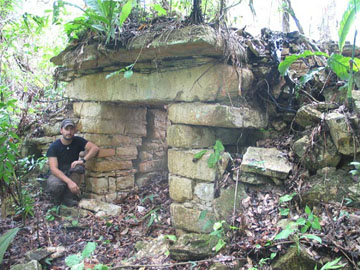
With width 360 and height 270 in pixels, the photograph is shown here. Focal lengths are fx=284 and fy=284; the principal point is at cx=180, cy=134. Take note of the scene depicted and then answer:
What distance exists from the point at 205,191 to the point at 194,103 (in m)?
0.95

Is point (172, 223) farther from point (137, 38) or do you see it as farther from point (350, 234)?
point (137, 38)

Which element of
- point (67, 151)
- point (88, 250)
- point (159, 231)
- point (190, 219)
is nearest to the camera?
point (88, 250)

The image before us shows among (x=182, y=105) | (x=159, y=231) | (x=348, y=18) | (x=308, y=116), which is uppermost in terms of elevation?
(x=348, y=18)

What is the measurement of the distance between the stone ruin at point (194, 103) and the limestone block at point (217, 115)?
0.03 feet

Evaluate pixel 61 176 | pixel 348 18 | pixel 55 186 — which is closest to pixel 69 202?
pixel 55 186

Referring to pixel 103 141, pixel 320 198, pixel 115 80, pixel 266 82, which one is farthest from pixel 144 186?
pixel 320 198

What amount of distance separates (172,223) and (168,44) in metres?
2.00

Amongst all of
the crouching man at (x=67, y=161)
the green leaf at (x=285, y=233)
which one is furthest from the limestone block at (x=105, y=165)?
the green leaf at (x=285, y=233)

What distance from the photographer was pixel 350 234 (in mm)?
1970

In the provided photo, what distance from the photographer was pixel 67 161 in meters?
4.05

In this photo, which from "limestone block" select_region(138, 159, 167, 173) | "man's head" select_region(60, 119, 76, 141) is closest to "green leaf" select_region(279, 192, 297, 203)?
"limestone block" select_region(138, 159, 167, 173)

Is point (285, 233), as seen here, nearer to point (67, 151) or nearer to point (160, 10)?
point (160, 10)

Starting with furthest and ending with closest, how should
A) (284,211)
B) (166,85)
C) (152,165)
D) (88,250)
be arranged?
(152,165), (166,85), (284,211), (88,250)

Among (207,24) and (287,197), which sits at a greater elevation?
(207,24)
